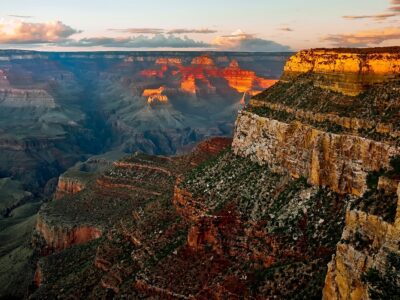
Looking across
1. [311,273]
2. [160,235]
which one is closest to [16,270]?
[160,235]

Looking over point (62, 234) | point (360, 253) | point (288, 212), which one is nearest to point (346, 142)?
point (288, 212)

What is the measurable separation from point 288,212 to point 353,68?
1186 centimetres

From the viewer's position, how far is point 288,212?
3931 cm

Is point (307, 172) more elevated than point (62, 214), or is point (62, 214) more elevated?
point (307, 172)

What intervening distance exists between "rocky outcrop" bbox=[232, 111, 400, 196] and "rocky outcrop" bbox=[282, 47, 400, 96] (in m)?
4.89

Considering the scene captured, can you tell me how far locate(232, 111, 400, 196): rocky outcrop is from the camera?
34631 millimetres

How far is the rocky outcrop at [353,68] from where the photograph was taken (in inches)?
1570

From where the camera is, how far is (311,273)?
111 ft

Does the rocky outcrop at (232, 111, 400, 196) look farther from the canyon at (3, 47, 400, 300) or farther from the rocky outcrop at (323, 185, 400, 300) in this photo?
the rocky outcrop at (323, 185, 400, 300)

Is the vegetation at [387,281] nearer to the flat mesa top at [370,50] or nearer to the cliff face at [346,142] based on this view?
the cliff face at [346,142]

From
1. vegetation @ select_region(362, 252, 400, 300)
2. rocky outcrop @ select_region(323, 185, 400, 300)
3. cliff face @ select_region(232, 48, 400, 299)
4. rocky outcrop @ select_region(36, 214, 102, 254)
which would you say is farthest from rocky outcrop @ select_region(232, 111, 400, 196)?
rocky outcrop @ select_region(36, 214, 102, 254)

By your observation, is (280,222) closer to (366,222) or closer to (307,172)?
(307,172)

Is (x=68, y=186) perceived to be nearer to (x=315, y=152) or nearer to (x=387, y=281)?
(x=315, y=152)

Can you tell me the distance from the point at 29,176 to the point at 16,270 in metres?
101
